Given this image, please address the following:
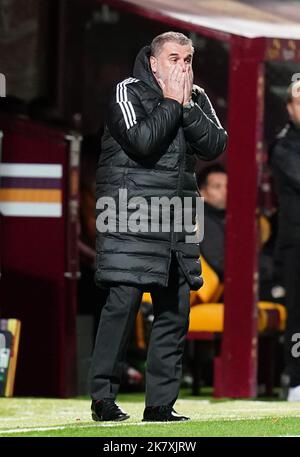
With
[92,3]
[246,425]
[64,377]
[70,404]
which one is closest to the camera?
[246,425]

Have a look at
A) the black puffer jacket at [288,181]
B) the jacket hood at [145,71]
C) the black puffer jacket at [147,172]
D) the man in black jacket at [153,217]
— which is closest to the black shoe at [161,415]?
the man in black jacket at [153,217]

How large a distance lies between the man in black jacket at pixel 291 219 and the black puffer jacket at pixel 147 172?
2.64 m

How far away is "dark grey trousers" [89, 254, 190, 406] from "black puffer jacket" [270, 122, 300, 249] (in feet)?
8.69

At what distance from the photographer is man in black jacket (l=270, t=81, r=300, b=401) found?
1091cm

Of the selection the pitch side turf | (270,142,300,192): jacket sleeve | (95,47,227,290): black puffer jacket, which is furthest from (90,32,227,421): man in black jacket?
(270,142,300,192): jacket sleeve

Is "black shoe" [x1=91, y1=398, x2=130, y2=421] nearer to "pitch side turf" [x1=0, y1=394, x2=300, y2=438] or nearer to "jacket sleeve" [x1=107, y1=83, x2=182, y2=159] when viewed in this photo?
"pitch side turf" [x1=0, y1=394, x2=300, y2=438]

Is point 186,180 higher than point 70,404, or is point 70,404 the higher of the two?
point 186,180

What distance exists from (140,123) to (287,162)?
291cm

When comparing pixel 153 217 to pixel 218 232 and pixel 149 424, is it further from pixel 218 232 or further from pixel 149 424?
pixel 218 232

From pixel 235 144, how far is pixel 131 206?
3037 millimetres

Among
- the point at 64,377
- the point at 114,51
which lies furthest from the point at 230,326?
the point at 114,51

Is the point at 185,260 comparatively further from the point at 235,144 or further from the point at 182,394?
the point at 182,394

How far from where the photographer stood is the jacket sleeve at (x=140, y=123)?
26.6ft

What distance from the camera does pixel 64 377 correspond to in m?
11.3
